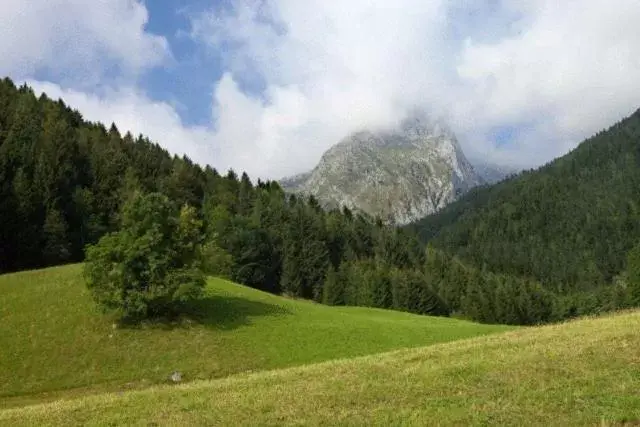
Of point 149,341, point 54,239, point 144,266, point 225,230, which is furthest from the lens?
point 225,230

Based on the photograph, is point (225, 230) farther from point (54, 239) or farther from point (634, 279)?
point (634, 279)

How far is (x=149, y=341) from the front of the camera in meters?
48.8

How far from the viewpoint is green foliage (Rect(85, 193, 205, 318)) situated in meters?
50.2

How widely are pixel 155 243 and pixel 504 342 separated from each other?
1350 inches

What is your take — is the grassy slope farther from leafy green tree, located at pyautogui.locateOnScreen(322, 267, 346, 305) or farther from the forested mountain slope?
leafy green tree, located at pyautogui.locateOnScreen(322, 267, 346, 305)

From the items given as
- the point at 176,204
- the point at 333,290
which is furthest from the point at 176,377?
the point at 333,290

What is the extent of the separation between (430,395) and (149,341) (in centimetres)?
3622

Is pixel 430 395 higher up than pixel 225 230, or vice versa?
pixel 225 230

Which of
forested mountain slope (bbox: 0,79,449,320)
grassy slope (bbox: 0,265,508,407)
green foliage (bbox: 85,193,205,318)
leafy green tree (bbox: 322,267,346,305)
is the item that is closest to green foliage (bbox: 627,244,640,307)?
forested mountain slope (bbox: 0,79,449,320)

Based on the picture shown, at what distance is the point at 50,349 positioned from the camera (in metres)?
46.2

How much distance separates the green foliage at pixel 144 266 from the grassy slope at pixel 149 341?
2901 mm

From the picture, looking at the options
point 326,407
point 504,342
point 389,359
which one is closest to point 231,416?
point 326,407

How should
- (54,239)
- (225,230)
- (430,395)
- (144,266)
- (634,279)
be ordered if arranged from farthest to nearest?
(634,279), (225,230), (54,239), (144,266), (430,395)

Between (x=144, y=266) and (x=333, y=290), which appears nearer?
(x=144, y=266)
